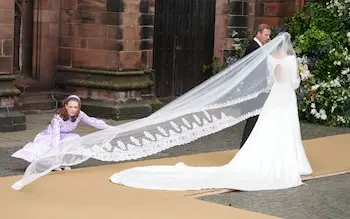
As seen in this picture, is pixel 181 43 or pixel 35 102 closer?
pixel 35 102

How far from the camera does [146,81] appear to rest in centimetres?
1659

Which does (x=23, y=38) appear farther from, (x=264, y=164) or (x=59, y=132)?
(x=264, y=164)

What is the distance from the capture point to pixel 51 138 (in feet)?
34.7

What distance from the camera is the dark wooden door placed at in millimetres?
18125

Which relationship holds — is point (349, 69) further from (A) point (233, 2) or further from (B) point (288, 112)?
(B) point (288, 112)

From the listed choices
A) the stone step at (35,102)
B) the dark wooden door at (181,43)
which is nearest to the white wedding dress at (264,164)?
the stone step at (35,102)

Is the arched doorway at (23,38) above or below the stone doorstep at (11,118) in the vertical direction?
above

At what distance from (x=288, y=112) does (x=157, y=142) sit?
5.77ft

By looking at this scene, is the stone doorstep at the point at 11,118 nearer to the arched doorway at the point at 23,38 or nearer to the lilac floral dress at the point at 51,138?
the arched doorway at the point at 23,38

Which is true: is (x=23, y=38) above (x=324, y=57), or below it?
above

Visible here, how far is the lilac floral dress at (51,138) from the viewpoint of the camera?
34.0ft

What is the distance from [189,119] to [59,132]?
63.9 inches

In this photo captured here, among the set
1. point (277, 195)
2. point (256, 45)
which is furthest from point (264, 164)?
point (256, 45)

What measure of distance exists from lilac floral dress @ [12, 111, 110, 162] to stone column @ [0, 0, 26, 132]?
3.40 m
